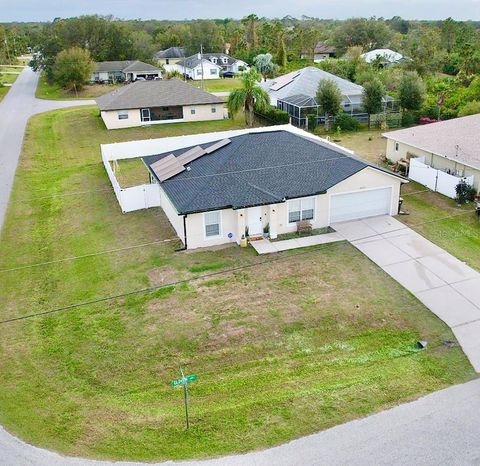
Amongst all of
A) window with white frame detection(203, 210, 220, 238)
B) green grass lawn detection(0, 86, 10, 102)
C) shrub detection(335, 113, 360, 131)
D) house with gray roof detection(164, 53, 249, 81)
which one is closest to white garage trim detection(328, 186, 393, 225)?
window with white frame detection(203, 210, 220, 238)

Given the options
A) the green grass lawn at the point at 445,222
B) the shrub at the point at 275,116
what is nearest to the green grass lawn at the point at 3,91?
the shrub at the point at 275,116

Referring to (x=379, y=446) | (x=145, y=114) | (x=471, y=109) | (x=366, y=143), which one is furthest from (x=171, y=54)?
(x=379, y=446)

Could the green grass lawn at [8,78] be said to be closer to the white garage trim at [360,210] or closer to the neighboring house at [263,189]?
the neighboring house at [263,189]

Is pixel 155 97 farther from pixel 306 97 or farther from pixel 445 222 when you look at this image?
pixel 445 222

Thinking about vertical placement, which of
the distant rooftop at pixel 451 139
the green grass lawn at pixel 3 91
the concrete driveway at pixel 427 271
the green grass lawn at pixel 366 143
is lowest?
the concrete driveway at pixel 427 271

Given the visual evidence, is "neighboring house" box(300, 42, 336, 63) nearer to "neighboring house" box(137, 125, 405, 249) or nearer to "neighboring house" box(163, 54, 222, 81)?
"neighboring house" box(163, 54, 222, 81)

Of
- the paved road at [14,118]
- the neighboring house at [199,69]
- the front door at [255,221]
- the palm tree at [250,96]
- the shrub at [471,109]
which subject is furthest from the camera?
the neighboring house at [199,69]
